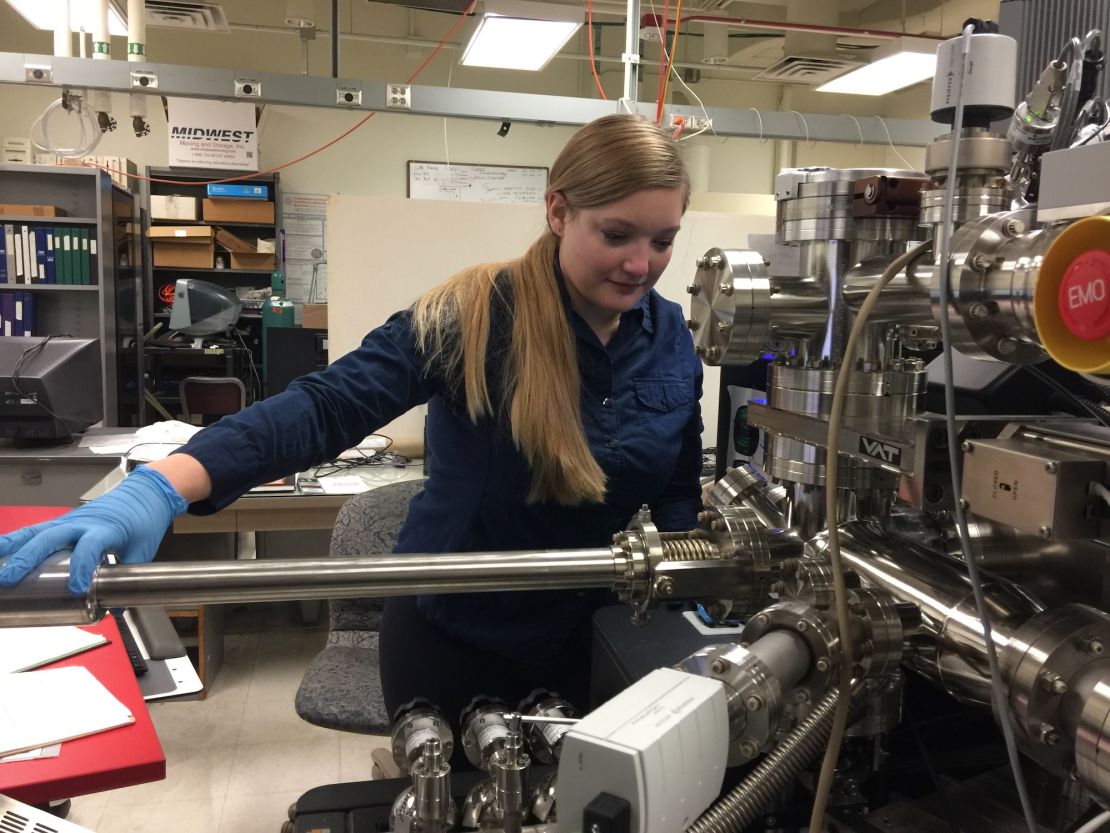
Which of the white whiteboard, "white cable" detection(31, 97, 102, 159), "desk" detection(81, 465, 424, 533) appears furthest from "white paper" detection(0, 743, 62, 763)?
the white whiteboard

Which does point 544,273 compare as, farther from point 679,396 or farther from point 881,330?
point 881,330

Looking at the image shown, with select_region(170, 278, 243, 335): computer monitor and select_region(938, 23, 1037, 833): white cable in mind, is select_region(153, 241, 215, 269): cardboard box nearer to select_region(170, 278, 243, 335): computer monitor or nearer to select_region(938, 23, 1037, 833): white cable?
select_region(170, 278, 243, 335): computer monitor

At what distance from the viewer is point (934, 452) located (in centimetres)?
50

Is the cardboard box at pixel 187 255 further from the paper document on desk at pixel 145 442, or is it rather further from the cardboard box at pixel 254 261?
the paper document on desk at pixel 145 442

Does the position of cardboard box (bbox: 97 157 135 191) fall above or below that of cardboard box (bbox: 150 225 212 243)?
above

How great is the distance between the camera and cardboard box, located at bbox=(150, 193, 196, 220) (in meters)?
5.82

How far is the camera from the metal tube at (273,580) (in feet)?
1.70

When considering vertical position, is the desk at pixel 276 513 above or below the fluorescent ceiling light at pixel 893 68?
below

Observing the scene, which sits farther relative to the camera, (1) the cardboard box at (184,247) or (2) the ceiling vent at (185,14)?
(1) the cardboard box at (184,247)

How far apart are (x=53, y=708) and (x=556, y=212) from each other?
977 mm

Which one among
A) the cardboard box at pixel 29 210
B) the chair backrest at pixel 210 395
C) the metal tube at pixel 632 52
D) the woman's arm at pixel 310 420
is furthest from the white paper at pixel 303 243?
the woman's arm at pixel 310 420

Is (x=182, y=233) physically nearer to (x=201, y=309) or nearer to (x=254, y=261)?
(x=254, y=261)

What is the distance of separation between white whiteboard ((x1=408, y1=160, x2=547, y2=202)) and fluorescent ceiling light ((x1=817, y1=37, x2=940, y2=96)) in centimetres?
251

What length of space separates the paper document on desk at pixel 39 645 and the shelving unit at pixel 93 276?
3.35m
